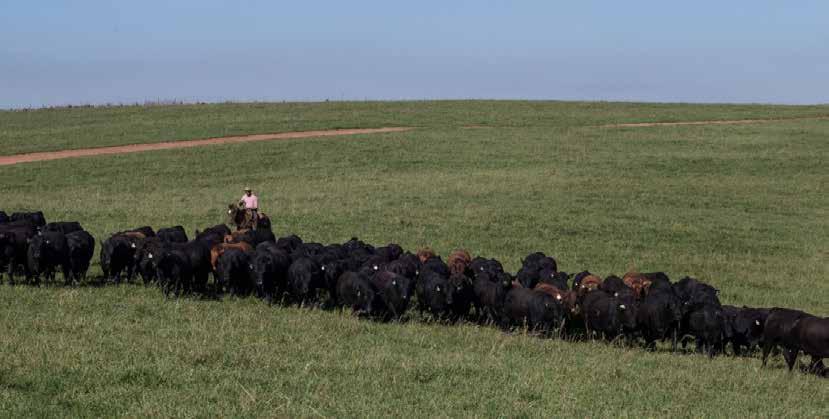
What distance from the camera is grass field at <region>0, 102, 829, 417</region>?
12625 mm

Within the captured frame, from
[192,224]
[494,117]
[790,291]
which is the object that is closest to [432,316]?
[790,291]

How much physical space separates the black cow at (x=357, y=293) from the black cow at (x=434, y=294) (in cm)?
97

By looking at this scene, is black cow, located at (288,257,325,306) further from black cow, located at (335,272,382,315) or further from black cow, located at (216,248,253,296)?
black cow, located at (216,248,253,296)

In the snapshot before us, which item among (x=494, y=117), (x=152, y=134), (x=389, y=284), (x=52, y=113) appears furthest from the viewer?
(x=52, y=113)

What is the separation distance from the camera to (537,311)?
61.0 feet

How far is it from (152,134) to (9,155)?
839 cm

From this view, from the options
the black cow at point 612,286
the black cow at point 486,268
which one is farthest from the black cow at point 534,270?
the black cow at point 612,286

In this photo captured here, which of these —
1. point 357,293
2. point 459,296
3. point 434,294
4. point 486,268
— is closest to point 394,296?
point 357,293

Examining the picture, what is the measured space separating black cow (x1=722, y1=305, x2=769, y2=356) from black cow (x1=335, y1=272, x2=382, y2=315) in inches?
228

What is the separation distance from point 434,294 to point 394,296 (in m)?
0.73

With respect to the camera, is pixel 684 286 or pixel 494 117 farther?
pixel 494 117

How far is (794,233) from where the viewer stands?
33750 millimetres

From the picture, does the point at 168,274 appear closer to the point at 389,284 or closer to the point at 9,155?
the point at 389,284

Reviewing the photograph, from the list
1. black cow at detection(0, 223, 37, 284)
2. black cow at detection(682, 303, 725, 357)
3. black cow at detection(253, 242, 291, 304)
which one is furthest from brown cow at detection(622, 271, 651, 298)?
black cow at detection(0, 223, 37, 284)
